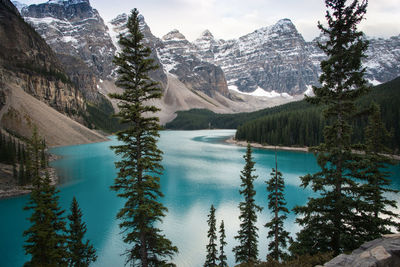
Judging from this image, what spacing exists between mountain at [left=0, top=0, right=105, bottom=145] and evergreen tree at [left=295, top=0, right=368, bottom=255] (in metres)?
76.8

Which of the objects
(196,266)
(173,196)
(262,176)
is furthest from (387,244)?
(262,176)

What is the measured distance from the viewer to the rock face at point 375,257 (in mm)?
6121

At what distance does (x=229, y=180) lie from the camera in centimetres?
4150

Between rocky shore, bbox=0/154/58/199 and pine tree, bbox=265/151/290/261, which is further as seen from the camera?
rocky shore, bbox=0/154/58/199

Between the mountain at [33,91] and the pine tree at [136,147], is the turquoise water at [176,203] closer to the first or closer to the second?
the pine tree at [136,147]

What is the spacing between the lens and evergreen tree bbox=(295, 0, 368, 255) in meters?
9.04

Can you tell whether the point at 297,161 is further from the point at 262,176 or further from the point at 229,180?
the point at 229,180

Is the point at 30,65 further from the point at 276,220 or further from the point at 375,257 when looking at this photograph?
the point at 375,257

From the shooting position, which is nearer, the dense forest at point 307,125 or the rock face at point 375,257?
the rock face at point 375,257

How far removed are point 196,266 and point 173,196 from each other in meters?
16.2

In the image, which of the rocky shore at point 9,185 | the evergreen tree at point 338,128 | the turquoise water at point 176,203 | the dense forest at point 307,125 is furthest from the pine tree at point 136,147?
the dense forest at point 307,125

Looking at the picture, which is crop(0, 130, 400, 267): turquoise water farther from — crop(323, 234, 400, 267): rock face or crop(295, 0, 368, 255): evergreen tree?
crop(323, 234, 400, 267): rock face

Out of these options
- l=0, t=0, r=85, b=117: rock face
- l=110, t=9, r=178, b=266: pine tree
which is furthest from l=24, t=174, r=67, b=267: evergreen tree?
l=0, t=0, r=85, b=117: rock face

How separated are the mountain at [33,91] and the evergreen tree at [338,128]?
7684cm
